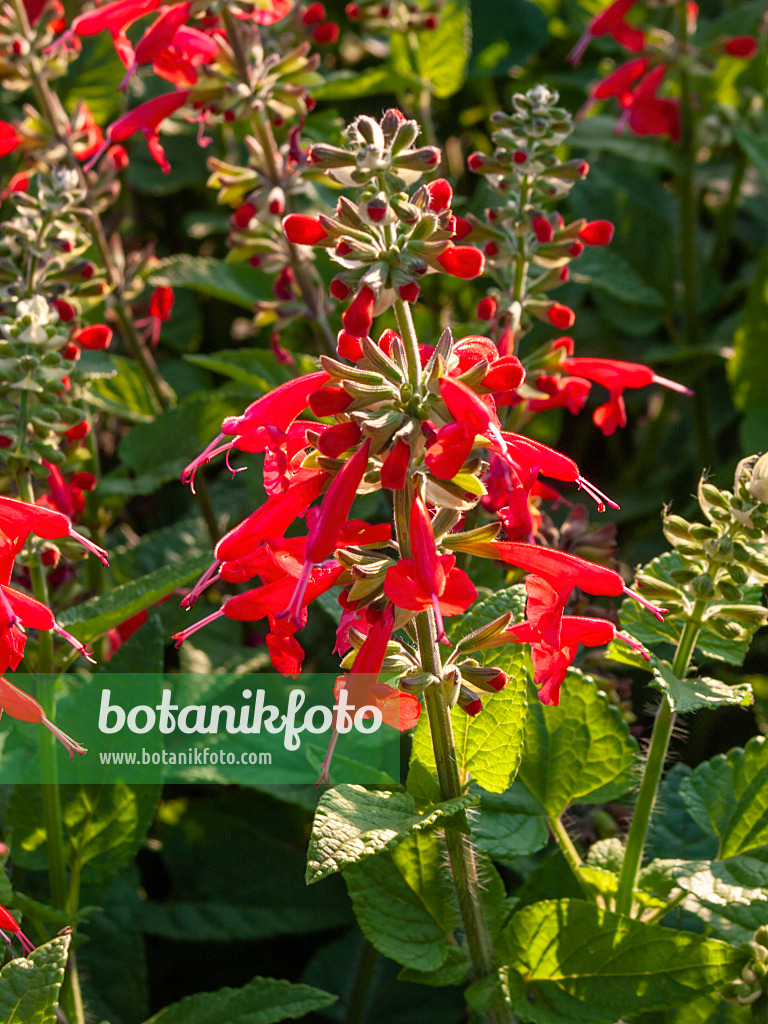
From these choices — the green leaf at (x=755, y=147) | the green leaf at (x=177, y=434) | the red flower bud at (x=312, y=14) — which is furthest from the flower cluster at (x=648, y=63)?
the green leaf at (x=177, y=434)

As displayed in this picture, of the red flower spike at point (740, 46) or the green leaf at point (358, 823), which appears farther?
the red flower spike at point (740, 46)

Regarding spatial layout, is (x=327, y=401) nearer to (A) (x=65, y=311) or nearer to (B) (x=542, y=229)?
(B) (x=542, y=229)

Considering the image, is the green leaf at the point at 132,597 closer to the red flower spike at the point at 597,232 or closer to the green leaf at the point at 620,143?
the red flower spike at the point at 597,232

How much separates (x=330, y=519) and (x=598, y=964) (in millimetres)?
667

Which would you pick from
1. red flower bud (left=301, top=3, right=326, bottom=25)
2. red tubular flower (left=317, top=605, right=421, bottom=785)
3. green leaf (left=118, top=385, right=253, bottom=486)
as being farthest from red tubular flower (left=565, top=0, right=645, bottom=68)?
red tubular flower (left=317, top=605, right=421, bottom=785)

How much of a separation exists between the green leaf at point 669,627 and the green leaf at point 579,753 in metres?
0.10

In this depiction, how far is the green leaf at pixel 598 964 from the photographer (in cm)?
126

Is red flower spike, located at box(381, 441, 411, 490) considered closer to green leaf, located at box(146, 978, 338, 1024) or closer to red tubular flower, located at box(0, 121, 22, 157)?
green leaf, located at box(146, 978, 338, 1024)

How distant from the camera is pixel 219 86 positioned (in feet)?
6.60

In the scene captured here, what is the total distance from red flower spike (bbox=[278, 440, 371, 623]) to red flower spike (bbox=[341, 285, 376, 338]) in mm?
111

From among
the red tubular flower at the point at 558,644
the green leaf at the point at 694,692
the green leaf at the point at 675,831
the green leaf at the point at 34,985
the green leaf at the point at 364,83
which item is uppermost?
the green leaf at the point at 364,83

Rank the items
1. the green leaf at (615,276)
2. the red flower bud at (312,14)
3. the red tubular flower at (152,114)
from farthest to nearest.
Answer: the green leaf at (615,276)
the red flower bud at (312,14)
the red tubular flower at (152,114)

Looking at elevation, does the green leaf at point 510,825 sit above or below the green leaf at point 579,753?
below

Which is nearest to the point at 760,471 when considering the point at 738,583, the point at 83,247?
the point at 738,583
